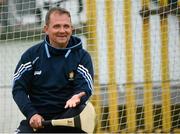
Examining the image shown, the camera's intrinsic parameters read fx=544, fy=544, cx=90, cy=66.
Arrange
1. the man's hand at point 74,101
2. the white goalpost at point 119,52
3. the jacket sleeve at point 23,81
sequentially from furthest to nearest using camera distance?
the white goalpost at point 119,52 < the jacket sleeve at point 23,81 < the man's hand at point 74,101

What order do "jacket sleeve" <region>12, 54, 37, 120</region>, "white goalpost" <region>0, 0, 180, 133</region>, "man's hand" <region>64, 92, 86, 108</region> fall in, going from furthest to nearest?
"white goalpost" <region>0, 0, 180, 133</region>
"jacket sleeve" <region>12, 54, 37, 120</region>
"man's hand" <region>64, 92, 86, 108</region>

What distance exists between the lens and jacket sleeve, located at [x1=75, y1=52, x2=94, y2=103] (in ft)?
12.6

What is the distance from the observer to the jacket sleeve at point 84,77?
12.6ft

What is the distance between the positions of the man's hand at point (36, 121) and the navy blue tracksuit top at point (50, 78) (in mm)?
170

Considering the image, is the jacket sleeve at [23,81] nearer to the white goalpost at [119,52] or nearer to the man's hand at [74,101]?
the man's hand at [74,101]

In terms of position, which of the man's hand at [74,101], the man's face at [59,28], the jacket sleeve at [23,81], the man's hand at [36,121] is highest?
the man's face at [59,28]

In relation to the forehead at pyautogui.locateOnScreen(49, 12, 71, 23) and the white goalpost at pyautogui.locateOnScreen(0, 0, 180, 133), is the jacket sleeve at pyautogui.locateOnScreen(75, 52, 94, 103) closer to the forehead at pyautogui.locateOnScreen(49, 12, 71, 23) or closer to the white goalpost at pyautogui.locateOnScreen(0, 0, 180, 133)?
the forehead at pyautogui.locateOnScreen(49, 12, 71, 23)

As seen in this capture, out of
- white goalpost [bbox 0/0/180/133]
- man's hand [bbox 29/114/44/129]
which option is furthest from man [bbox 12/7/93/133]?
white goalpost [bbox 0/0/180/133]

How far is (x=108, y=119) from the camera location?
661 cm

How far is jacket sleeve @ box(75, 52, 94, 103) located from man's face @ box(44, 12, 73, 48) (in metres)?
0.20

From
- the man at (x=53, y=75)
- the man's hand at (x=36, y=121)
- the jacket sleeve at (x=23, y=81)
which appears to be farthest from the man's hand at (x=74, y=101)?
the jacket sleeve at (x=23, y=81)

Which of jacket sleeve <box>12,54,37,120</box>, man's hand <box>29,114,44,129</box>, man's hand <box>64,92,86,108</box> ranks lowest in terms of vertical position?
man's hand <box>29,114,44,129</box>

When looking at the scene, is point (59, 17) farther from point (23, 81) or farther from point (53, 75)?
point (23, 81)

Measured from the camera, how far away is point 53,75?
12.6ft
